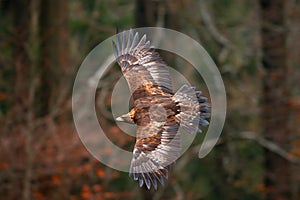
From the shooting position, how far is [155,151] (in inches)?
158

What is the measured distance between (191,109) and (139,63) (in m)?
0.66

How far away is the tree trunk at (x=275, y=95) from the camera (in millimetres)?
11711

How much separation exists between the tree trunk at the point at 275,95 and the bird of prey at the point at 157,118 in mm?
7501

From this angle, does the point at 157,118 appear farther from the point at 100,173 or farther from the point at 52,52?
the point at 52,52

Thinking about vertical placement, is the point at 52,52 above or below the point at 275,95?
above

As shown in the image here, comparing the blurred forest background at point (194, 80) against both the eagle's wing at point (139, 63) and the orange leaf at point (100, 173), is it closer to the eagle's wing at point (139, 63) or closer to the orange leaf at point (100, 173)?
the orange leaf at point (100, 173)

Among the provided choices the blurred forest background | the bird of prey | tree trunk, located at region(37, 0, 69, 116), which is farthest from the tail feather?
tree trunk, located at region(37, 0, 69, 116)

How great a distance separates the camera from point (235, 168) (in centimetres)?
1338

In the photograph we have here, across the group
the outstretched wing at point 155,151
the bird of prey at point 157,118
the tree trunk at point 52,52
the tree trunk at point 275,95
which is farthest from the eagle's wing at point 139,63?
the tree trunk at point 275,95

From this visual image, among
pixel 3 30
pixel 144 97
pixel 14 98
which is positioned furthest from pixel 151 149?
pixel 3 30

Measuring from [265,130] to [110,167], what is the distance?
268cm

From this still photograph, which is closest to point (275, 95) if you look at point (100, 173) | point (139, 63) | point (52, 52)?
point (100, 173)

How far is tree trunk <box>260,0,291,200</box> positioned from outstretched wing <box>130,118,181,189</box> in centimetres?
778

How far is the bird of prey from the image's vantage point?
12.5 feet
